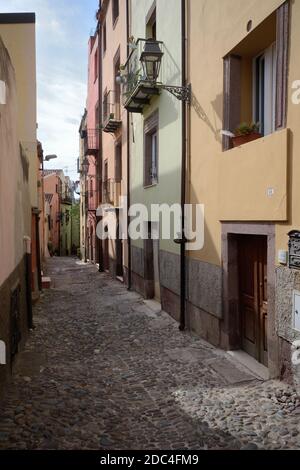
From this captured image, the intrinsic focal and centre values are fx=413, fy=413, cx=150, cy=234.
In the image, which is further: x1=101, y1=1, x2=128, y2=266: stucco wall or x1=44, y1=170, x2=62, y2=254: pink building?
x1=44, y1=170, x2=62, y2=254: pink building

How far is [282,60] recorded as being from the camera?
4.41m

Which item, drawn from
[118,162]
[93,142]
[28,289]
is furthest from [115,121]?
[28,289]

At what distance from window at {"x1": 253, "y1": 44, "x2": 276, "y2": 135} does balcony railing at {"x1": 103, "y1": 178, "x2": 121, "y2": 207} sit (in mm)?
9220

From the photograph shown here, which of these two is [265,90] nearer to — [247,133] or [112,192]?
[247,133]

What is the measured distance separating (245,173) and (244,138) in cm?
47

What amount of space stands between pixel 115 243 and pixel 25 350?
907 centimetres

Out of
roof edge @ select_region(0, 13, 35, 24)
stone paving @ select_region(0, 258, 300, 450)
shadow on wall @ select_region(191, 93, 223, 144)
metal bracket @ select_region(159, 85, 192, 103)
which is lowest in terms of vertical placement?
stone paving @ select_region(0, 258, 300, 450)

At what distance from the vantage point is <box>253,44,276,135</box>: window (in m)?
5.29

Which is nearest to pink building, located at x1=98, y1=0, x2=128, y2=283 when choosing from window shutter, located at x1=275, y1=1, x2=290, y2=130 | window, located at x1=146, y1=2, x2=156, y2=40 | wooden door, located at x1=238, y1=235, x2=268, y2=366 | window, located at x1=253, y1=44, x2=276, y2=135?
window, located at x1=146, y1=2, x2=156, y2=40

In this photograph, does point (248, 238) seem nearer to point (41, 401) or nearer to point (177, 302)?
point (177, 302)

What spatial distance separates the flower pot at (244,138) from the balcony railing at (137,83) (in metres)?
3.91

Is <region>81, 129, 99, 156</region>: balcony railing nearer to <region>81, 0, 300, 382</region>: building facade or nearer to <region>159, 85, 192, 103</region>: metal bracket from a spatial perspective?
<region>81, 0, 300, 382</region>: building facade

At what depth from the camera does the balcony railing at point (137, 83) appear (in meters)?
9.08

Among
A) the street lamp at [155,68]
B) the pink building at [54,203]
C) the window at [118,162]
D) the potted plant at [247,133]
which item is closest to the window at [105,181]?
the window at [118,162]
